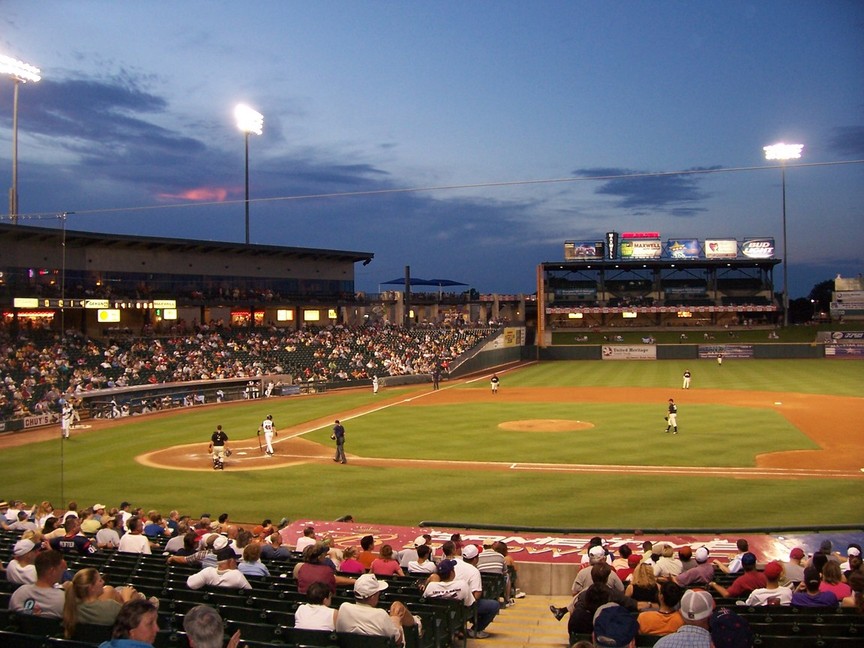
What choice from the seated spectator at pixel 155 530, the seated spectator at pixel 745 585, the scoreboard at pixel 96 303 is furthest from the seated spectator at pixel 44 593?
the scoreboard at pixel 96 303

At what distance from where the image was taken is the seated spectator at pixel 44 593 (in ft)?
21.2

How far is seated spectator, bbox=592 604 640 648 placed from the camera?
592cm

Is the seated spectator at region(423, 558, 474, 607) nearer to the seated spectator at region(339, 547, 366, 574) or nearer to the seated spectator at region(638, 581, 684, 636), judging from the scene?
the seated spectator at region(339, 547, 366, 574)

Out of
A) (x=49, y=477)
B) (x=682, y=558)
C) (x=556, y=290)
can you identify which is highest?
(x=556, y=290)

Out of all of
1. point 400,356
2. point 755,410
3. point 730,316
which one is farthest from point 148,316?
point 730,316

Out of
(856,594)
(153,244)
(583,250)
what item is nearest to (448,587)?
(856,594)

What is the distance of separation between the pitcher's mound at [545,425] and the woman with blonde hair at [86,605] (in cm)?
2427

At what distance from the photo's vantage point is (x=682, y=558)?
9.51 meters

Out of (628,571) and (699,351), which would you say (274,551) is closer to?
(628,571)

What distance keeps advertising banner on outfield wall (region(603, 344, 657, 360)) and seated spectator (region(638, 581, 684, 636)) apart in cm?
6483

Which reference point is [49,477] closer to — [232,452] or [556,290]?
[232,452]

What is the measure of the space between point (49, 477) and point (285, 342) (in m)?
Result: 31.7

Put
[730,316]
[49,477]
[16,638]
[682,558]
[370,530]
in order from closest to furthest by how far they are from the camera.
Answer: [16,638], [682,558], [370,530], [49,477], [730,316]

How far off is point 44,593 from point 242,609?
177 centimetres
